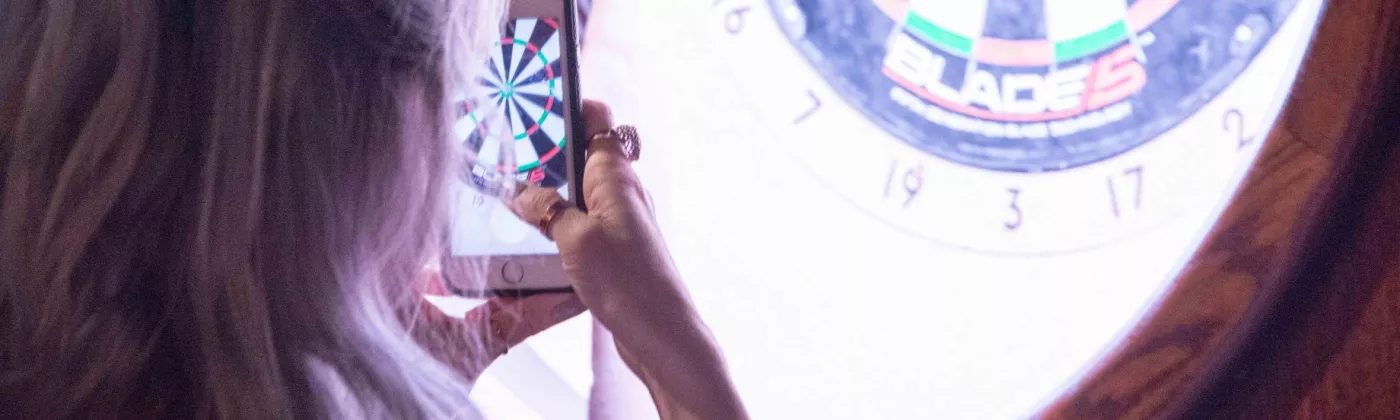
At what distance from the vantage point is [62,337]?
1.18 ft

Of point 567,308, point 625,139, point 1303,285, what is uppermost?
point 625,139

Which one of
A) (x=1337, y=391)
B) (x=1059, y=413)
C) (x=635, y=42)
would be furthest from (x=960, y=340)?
(x=635, y=42)

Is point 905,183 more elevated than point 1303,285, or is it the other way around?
point 905,183

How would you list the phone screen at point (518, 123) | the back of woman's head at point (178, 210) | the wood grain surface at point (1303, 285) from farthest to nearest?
the phone screen at point (518, 123) → the wood grain surface at point (1303, 285) → the back of woman's head at point (178, 210)

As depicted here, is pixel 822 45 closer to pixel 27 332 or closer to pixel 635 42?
pixel 635 42

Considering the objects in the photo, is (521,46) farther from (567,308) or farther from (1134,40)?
(1134,40)

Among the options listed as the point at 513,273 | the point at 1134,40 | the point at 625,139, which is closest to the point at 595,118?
the point at 625,139

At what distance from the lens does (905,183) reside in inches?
25.0

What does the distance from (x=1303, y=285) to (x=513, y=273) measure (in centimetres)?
46

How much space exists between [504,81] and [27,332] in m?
0.32

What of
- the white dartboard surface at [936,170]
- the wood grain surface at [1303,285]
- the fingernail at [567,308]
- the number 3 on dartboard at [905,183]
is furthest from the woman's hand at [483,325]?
the wood grain surface at [1303,285]

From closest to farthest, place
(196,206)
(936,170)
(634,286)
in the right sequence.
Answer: (196,206)
(634,286)
(936,170)

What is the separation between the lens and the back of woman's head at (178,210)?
36cm

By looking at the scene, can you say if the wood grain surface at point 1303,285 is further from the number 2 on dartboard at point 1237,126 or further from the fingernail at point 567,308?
the fingernail at point 567,308
